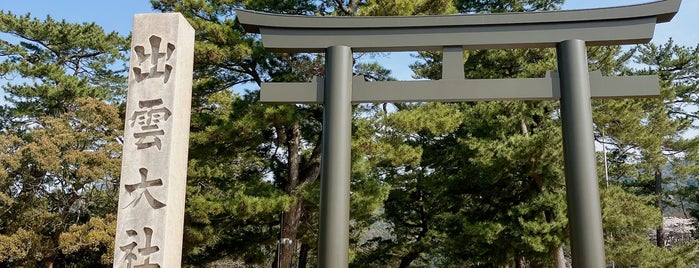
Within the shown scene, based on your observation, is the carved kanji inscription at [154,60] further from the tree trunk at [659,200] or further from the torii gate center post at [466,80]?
the tree trunk at [659,200]

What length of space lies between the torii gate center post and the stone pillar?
0.77m

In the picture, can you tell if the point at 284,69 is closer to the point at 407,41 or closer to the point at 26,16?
the point at 407,41

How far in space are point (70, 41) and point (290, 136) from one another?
9.92m

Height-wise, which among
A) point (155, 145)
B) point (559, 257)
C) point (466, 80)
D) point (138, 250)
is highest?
point (466, 80)

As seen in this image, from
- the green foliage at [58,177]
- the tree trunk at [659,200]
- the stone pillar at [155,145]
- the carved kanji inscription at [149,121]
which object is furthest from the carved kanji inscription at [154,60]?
the tree trunk at [659,200]

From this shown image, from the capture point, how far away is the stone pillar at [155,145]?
4508 millimetres

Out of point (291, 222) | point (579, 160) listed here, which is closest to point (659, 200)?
point (291, 222)

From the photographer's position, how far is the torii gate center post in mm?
4270

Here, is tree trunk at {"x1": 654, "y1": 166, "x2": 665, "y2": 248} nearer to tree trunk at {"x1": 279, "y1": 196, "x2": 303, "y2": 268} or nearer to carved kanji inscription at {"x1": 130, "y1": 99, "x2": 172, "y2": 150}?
tree trunk at {"x1": 279, "y1": 196, "x2": 303, "y2": 268}

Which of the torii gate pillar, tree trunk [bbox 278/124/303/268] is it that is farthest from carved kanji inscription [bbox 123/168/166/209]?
tree trunk [bbox 278/124/303/268]

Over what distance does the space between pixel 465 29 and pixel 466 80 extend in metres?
0.48

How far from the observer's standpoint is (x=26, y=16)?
619 inches

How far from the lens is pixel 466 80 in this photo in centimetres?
454

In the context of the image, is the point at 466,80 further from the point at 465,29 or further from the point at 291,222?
the point at 291,222
